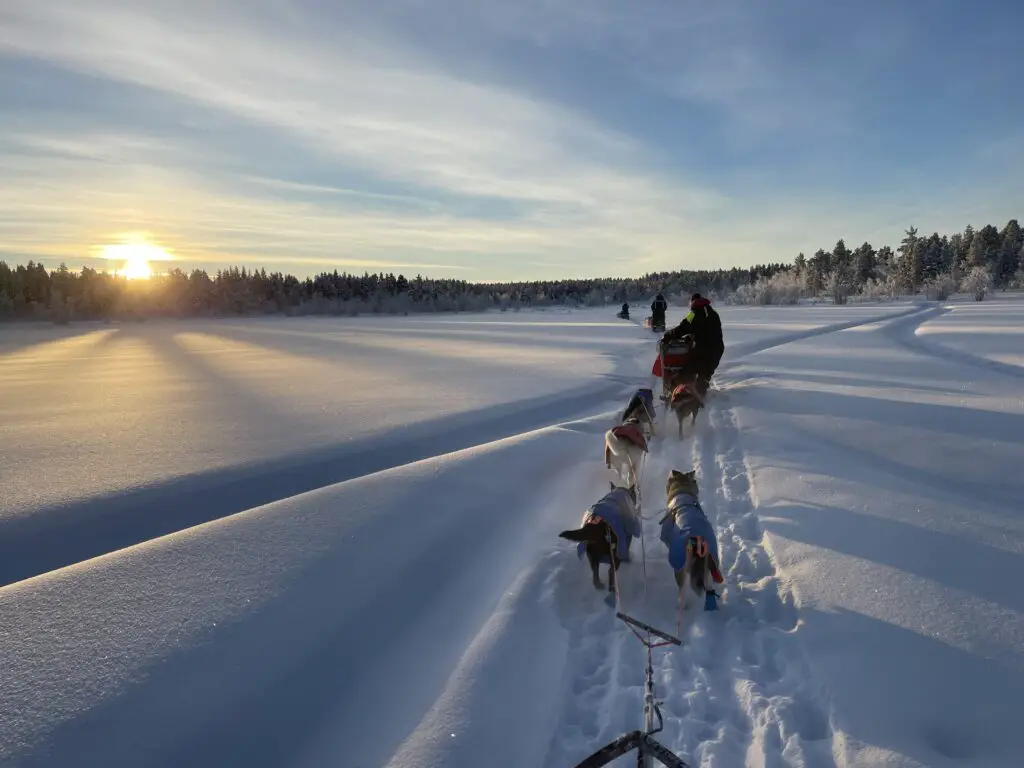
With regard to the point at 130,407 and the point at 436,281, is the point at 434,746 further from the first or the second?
the point at 436,281

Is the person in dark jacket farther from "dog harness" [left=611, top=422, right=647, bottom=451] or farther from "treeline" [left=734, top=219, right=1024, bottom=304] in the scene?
"treeline" [left=734, top=219, right=1024, bottom=304]

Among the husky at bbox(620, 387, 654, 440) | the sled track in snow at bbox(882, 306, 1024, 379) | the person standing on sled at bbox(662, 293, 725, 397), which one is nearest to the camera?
the husky at bbox(620, 387, 654, 440)

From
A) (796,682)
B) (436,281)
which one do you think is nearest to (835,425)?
(796,682)

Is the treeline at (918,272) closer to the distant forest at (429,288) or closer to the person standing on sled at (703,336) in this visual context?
the distant forest at (429,288)

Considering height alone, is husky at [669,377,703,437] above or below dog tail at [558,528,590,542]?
above

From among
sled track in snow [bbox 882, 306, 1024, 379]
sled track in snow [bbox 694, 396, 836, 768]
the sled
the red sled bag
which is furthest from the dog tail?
sled track in snow [bbox 882, 306, 1024, 379]

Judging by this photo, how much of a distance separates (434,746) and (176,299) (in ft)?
233

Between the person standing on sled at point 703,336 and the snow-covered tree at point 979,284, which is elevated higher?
the snow-covered tree at point 979,284

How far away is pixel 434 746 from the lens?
246cm

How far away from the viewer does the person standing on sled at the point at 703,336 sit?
9125mm

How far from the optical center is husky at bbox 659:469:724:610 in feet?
10.8

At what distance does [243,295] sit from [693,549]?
75.7 metres

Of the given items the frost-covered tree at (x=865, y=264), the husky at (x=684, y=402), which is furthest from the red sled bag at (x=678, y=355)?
the frost-covered tree at (x=865, y=264)

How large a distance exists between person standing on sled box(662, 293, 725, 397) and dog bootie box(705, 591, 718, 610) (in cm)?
604
